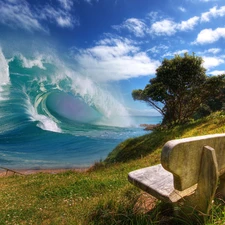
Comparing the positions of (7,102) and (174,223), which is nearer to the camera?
(174,223)

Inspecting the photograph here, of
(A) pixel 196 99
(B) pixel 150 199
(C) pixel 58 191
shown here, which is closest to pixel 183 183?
(B) pixel 150 199

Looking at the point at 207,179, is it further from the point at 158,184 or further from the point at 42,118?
the point at 42,118

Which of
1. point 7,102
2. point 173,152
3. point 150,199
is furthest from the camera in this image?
point 7,102

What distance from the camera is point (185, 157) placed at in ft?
5.32

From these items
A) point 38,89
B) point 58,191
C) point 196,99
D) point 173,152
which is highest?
point 38,89

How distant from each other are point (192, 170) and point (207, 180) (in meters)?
0.20

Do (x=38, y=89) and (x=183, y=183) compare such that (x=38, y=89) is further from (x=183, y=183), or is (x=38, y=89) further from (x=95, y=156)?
(x=183, y=183)

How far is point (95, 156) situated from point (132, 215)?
20.4m

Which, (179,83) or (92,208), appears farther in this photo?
(179,83)

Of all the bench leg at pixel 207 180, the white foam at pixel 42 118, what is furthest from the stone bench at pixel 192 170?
the white foam at pixel 42 118

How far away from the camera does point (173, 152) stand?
1.52 m

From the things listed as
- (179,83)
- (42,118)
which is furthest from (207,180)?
(42,118)

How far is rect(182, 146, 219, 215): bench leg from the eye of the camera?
5.82ft

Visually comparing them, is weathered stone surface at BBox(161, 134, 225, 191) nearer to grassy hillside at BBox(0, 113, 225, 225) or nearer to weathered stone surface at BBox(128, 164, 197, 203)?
weathered stone surface at BBox(128, 164, 197, 203)
